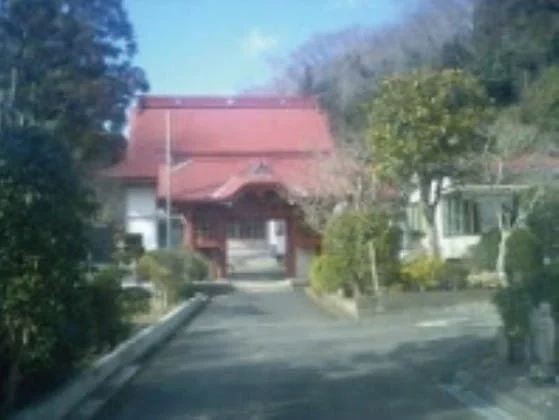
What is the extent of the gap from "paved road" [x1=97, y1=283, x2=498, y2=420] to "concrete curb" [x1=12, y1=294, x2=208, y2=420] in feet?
1.07

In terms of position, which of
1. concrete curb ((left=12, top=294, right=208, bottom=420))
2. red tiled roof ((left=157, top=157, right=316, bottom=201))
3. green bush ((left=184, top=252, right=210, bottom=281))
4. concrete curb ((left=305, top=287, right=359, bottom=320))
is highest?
red tiled roof ((left=157, top=157, right=316, bottom=201))

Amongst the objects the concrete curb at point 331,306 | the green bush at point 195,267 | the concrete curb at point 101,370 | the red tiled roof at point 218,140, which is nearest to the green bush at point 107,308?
the concrete curb at point 101,370

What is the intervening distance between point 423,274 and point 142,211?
68.6ft

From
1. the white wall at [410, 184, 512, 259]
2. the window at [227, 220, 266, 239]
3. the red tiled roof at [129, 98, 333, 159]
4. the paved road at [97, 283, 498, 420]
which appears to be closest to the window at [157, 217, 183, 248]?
the red tiled roof at [129, 98, 333, 159]

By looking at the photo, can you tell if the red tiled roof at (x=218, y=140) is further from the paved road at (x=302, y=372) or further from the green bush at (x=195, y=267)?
the paved road at (x=302, y=372)

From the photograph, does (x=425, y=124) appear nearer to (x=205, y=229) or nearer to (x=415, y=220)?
(x=415, y=220)

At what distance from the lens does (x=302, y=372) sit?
51.2 feet

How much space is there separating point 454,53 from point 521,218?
17.0 meters

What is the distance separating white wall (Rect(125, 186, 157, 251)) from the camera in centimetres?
4581

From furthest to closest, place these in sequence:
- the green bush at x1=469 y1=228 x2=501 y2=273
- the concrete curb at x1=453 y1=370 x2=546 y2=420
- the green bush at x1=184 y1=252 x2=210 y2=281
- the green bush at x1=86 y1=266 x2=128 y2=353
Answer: the green bush at x1=184 y1=252 x2=210 y2=281
the green bush at x1=469 y1=228 x2=501 y2=273
the green bush at x1=86 y1=266 x2=128 y2=353
the concrete curb at x1=453 y1=370 x2=546 y2=420

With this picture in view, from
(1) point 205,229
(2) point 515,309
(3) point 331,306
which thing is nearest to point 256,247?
(1) point 205,229

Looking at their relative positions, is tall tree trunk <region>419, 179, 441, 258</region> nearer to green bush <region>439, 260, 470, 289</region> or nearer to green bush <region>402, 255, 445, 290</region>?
green bush <region>439, 260, 470, 289</region>

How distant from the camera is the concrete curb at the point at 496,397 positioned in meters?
11.4

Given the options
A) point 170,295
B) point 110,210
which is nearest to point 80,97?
point 170,295
